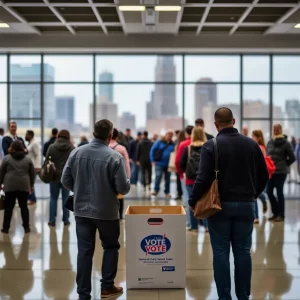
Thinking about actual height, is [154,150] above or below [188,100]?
below

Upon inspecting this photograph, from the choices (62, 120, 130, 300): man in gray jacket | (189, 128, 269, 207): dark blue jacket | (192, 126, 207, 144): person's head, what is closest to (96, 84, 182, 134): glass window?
(192, 126, 207, 144): person's head

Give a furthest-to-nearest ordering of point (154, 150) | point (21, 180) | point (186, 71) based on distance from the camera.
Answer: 1. point (186, 71)
2. point (154, 150)
3. point (21, 180)

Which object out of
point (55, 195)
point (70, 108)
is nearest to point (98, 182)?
point (55, 195)

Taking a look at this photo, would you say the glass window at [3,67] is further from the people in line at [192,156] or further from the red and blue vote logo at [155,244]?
the red and blue vote logo at [155,244]

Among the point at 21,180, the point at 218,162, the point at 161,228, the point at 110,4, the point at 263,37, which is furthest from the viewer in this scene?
the point at 263,37

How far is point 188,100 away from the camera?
16.7 m

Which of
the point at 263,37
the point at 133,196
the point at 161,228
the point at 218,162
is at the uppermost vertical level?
the point at 263,37

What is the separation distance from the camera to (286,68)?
1664cm

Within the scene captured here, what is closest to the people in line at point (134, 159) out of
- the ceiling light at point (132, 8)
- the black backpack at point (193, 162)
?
the ceiling light at point (132, 8)

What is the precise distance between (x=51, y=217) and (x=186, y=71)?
9462 millimetres

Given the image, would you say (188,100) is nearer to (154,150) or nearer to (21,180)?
(154,150)

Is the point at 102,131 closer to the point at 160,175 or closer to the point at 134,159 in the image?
the point at 160,175

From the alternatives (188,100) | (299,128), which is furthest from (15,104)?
(299,128)

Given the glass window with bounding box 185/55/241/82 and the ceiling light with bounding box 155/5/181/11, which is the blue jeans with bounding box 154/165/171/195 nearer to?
the ceiling light with bounding box 155/5/181/11
